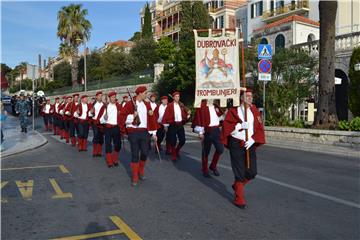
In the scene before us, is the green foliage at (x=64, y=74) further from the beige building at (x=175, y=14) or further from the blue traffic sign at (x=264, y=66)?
the blue traffic sign at (x=264, y=66)

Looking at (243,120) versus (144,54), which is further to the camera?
(144,54)

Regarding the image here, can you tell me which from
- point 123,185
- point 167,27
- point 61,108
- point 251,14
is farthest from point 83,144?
point 167,27

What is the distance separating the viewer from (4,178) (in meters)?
A: 8.62

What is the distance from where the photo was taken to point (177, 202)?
6422 mm

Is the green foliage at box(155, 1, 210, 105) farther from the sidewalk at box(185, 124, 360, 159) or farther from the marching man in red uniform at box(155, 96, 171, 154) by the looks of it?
the marching man in red uniform at box(155, 96, 171, 154)

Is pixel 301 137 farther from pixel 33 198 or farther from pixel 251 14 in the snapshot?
pixel 251 14

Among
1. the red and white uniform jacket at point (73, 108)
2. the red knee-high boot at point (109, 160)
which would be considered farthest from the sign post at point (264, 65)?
the red knee-high boot at point (109, 160)

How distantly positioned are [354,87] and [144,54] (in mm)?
31087

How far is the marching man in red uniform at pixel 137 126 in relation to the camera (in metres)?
7.88

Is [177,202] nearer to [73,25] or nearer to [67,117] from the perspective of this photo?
[67,117]

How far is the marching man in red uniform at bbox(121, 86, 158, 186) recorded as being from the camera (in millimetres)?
7875

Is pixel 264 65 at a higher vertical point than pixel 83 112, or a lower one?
higher

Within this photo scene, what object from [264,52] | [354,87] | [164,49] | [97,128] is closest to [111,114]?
[97,128]

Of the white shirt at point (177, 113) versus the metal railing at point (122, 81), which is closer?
the white shirt at point (177, 113)
